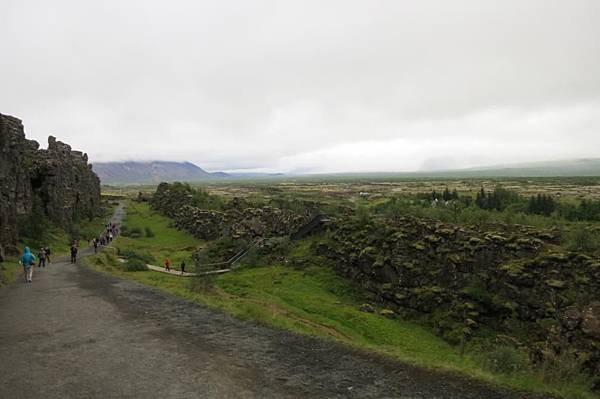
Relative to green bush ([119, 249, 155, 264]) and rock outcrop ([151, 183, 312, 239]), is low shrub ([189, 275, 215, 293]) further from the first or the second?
green bush ([119, 249, 155, 264])

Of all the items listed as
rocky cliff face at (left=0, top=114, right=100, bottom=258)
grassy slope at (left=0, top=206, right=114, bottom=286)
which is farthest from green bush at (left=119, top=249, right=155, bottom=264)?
rocky cliff face at (left=0, top=114, right=100, bottom=258)

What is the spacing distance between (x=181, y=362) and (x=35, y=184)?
63.6 meters

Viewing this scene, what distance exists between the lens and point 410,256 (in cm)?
2958

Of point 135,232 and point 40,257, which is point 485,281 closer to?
point 40,257

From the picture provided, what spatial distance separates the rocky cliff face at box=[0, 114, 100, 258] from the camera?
133 feet

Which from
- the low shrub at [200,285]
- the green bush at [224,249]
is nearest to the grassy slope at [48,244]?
the low shrub at [200,285]

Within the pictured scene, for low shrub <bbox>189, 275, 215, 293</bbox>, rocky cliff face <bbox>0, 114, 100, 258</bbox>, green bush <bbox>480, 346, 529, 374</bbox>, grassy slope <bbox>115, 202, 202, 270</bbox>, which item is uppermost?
rocky cliff face <bbox>0, 114, 100, 258</bbox>

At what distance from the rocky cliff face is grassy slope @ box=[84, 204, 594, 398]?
9.83 metres

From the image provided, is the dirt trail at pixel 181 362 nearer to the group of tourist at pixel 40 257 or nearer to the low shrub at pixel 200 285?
the low shrub at pixel 200 285

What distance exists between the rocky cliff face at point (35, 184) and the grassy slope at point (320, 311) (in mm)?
9832

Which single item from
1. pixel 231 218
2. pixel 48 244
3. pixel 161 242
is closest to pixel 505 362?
pixel 231 218

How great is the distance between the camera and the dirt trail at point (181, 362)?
995 cm

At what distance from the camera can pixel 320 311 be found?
85.4ft

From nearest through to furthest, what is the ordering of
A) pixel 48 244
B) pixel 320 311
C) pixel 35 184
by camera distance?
pixel 320 311 → pixel 48 244 → pixel 35 184
